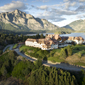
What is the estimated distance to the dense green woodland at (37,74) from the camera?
72.1 ft

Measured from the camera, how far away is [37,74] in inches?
981

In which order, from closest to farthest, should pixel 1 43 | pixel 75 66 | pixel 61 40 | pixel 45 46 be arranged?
pixel 75 66, pixel 45 46, pixel 61 40, pixel 1 43

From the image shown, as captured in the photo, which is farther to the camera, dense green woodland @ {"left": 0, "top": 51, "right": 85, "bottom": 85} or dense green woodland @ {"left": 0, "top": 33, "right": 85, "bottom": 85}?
dense green woodland @ {"left": 0, "top": 33, "right": 85, "bottom": 85}

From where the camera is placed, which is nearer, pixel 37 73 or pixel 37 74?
pixel 37 74

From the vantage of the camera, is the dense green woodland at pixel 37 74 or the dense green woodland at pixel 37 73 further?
the dense green woodland at pixel 37 73

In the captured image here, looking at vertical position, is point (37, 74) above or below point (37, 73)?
below

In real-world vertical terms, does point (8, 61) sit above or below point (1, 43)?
below

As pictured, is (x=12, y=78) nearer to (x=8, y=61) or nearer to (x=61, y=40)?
(x=8, y=61)

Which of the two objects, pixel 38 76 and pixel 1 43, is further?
pixel 1 43

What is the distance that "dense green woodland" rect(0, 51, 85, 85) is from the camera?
72.1 feet

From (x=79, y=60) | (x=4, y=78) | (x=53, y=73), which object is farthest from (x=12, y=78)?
(x=79, y=60)

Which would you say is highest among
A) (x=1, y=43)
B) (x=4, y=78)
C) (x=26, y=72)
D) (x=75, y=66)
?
(x=1, y=43)

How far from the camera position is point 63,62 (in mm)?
31312

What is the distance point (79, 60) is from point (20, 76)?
2167 centimetres
